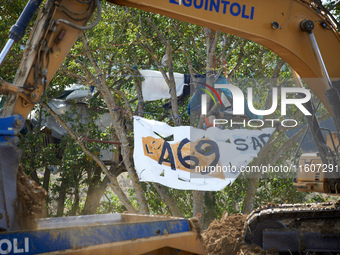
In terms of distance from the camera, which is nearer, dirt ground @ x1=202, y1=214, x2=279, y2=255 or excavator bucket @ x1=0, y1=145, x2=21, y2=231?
excavator bucket @ x1=0, y1=145, x2=21, y2=231

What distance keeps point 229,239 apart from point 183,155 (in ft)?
10.3

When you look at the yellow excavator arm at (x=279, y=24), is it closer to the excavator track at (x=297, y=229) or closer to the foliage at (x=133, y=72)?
the excavator track at (x=297, y=229)

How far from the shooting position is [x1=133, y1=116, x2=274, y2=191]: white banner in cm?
904

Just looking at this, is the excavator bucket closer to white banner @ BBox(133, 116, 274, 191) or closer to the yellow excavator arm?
the yellow excavator arm

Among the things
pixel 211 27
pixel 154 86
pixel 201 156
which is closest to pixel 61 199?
pixel 154 86

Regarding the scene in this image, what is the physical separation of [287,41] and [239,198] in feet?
26.0

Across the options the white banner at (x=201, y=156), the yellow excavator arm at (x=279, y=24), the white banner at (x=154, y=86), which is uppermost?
the white banner at (x=154, y=86)

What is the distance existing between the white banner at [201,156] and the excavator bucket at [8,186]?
5323mm

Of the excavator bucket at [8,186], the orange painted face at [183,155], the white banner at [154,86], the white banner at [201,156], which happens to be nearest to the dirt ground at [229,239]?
the white banner at [201,156]

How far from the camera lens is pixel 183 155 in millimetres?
9172

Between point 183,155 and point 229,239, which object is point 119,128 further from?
point 229,239

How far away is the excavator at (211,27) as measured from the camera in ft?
12.5

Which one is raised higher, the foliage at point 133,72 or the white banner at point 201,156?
the foliage at point 133,72

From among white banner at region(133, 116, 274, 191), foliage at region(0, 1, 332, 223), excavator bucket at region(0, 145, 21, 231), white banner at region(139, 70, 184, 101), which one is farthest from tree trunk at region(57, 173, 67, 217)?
excavator bucket at region(0, 145, 21, 231)
